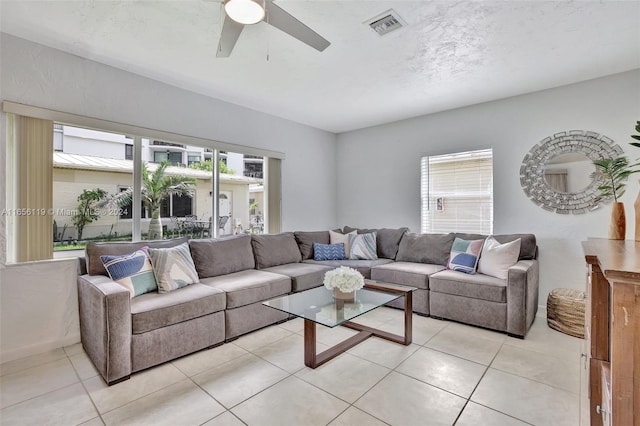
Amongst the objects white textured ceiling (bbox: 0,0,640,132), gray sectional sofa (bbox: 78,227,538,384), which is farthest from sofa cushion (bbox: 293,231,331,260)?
white textured ceiling (bbox: 0,0,640,132)

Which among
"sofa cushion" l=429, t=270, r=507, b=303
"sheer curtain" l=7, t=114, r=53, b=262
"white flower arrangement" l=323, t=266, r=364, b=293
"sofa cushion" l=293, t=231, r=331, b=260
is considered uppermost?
"sheer curtain" l=7, t=114, r=53, b=262

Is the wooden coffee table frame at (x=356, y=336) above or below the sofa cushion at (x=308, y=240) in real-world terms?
below

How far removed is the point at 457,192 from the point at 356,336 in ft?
8.58

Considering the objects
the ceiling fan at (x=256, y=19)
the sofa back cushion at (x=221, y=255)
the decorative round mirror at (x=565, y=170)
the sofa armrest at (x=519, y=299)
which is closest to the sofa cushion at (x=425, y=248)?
the sofa armrest at (x=519, y=299)

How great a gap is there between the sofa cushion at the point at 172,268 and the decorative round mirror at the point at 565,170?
3848 millimetres

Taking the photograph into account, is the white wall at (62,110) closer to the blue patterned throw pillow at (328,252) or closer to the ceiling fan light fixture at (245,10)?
the blue patterned throw pillow at (328,252)

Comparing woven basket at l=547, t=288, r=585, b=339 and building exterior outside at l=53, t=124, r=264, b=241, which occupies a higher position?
building exterior outside at l=53, t=124, r=264, b=241

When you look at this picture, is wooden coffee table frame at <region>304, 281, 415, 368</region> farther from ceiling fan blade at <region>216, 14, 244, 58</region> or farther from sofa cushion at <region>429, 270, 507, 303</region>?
ceiling fan blade at <region>216, 14, 244, 58</region>

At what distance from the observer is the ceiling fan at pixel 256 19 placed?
5.33ft

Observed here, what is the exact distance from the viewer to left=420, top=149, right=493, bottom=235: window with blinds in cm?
395

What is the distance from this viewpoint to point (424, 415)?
5.76ft

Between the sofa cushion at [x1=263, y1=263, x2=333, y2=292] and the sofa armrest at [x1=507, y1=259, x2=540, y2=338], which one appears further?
the sofa cushion at [x1=263, y1=263, x2=333, y2=292]

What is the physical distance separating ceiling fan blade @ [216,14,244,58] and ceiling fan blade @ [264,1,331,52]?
0.21m

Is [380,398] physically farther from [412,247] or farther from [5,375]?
[5,375]
